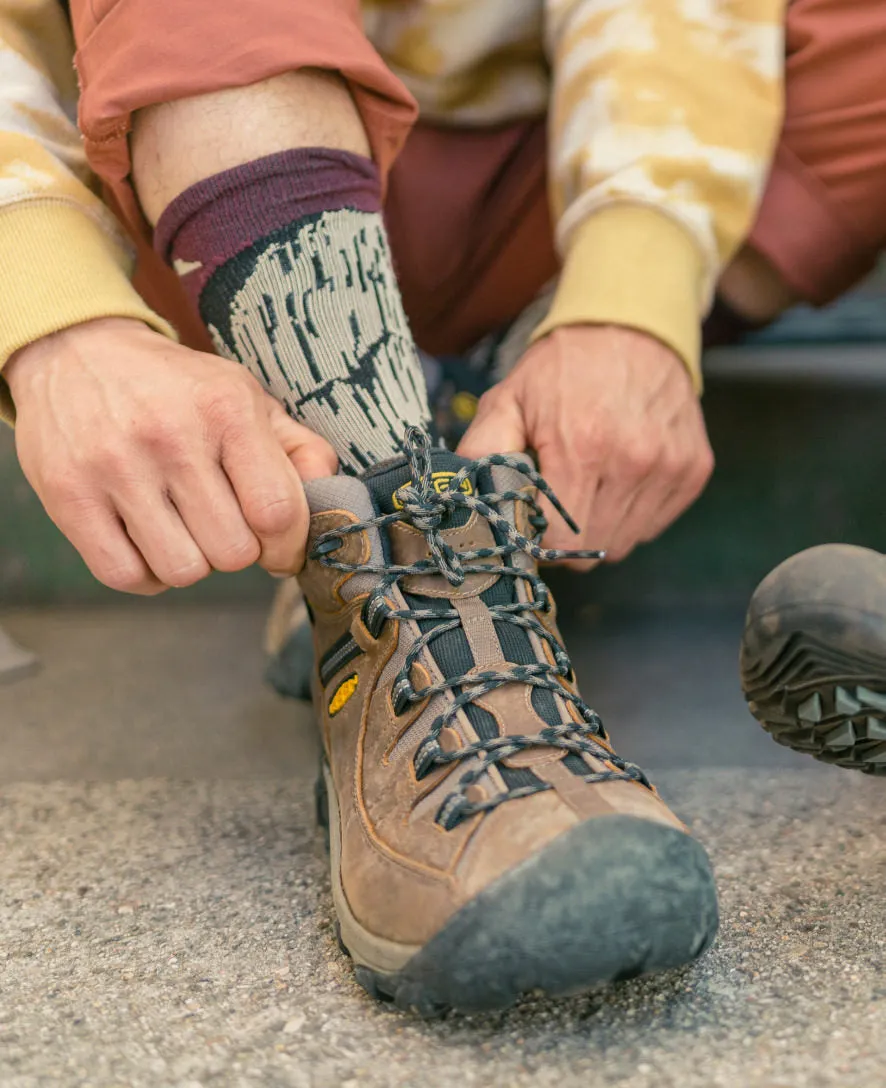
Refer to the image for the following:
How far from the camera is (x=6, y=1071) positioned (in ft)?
1.50

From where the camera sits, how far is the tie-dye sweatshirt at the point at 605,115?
74 cm

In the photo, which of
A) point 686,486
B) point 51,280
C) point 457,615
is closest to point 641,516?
point 686,486

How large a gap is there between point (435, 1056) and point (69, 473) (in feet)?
1.25

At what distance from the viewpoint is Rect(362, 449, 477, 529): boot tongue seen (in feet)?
2.11

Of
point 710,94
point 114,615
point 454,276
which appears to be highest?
point 710,94

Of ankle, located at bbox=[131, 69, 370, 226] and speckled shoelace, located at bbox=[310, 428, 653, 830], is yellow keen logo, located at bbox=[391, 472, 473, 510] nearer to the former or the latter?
speckled shoelace, located at bbox=[310, 428, 653, 830]

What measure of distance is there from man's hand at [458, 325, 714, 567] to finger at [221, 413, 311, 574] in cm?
15

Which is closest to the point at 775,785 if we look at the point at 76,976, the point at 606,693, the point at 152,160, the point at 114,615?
the point at 606,693

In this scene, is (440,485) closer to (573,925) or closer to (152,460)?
(152,460)

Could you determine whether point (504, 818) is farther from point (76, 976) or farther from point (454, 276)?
point (454, 276)

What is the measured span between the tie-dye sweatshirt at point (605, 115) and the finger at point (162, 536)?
0.55ft

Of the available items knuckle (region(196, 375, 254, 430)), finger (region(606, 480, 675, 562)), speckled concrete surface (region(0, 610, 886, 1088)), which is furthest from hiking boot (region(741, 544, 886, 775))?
knuckle (region(196, 375, 254, 430))

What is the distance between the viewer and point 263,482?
1.97ft

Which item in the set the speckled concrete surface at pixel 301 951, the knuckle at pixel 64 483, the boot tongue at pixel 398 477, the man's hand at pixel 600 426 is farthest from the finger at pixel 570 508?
the knuckle at pixel 64 483
